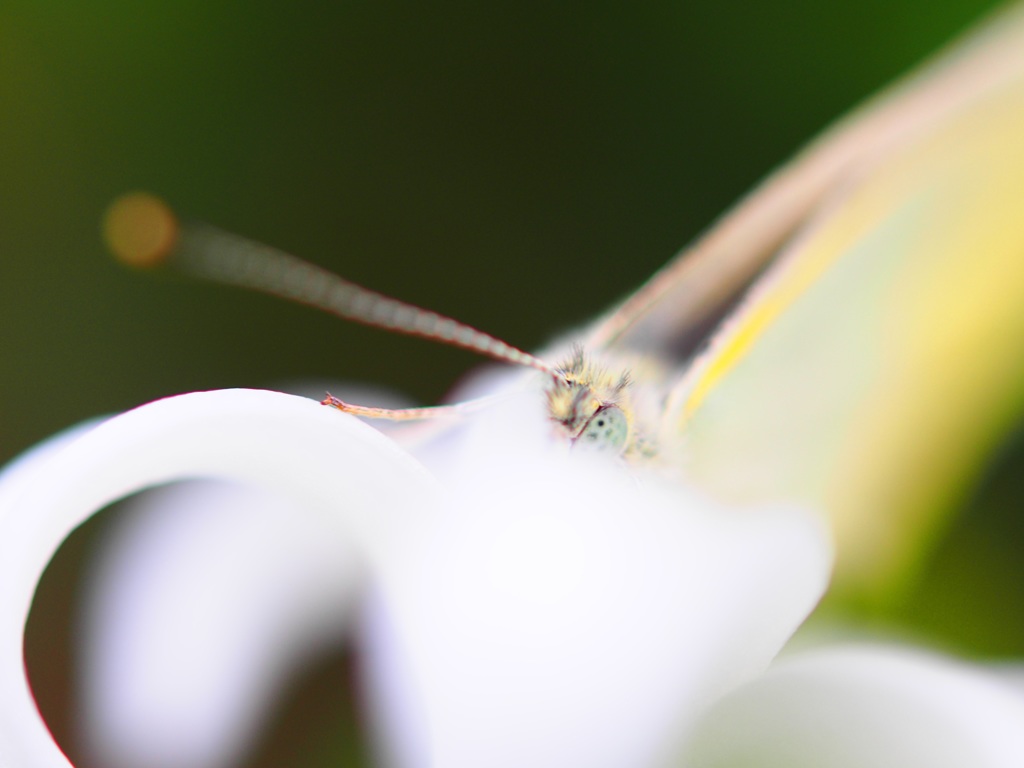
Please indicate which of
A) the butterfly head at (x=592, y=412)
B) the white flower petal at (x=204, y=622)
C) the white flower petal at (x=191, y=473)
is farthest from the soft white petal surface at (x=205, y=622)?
the white flower petal at (x=191, y=473)

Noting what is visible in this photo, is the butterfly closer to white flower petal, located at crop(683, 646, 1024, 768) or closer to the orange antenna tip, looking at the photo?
the orange antenna tip

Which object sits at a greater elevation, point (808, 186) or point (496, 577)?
point (808, 186)

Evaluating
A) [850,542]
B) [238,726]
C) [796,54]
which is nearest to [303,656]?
[238,726]

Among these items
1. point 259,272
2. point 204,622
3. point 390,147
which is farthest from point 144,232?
point 390,147

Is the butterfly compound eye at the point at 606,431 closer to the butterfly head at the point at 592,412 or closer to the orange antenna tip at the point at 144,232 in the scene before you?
the butterfly head at the point at 592,412

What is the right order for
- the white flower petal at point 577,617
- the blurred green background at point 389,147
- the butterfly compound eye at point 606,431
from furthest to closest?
the blurred green background at point 389,147, the butterfly compound eye at point 606,431, the white flower petal at point 577,617

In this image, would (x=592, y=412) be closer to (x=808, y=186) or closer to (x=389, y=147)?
(x=808, y=186)

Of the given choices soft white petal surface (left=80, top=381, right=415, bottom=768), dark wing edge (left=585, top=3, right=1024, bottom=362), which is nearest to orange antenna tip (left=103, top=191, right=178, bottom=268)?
soft white petal surface (left=80, top=381, right=415, bottom=768)
